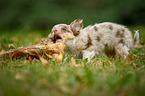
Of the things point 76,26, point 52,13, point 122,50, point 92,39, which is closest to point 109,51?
point 122,50

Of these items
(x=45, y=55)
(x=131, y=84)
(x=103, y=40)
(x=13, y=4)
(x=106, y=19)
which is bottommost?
(x=131, y=84)

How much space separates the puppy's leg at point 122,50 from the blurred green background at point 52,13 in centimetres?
598

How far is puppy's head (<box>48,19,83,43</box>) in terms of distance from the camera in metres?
3.04

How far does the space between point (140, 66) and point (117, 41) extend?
78 cm

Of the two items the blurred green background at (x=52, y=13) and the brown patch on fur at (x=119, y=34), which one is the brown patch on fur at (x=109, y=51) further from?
the blurred green background at (x=52, y=13)

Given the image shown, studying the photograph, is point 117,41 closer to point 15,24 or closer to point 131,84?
point 131,84

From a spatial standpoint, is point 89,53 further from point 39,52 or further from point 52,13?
point 52,13

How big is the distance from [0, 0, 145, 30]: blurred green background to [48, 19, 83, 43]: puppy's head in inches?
235

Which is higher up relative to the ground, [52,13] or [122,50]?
[52,13]

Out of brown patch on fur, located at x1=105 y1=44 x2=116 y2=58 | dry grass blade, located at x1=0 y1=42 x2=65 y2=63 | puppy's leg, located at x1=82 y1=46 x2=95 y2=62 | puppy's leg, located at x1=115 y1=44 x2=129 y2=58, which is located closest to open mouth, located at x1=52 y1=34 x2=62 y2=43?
dry grass blade, located at x1=0 y1=42 x2=65 y2=63

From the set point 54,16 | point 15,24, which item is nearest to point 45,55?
point 54,16

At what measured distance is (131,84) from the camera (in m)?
1.74

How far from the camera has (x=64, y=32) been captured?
120 inches

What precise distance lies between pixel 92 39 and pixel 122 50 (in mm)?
593
